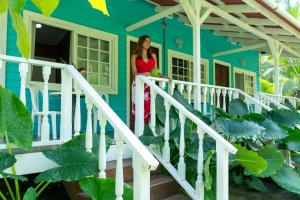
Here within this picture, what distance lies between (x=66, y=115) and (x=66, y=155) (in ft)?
2.79

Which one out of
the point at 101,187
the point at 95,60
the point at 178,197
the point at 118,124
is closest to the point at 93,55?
the point at 95,60

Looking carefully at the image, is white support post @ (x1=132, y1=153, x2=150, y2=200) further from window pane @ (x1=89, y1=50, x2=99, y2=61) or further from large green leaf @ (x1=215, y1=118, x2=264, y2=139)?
window pane @ (x1=89, y1=50, x2=99, y2=61)

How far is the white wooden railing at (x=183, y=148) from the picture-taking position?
298 cm

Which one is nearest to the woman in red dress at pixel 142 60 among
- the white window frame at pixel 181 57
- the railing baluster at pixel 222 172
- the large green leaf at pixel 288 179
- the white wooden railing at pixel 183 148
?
the white wooden railing at pixel 183 148

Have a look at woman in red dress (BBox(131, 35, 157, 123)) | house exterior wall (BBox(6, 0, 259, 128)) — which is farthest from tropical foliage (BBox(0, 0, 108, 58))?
house exterior wall (BBox(6, 0, 259, 128))

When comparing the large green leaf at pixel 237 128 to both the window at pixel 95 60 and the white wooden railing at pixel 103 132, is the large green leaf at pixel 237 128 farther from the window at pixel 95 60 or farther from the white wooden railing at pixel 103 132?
the window at pixel 95 60

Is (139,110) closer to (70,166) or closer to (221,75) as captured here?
(70,166)

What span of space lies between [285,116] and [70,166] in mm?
3574

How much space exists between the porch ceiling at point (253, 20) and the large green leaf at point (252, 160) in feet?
10.4

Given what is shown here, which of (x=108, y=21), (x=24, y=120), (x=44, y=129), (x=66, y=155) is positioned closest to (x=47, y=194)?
(x=44, y=129)

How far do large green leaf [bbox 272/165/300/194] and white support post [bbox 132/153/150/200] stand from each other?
2152 mm

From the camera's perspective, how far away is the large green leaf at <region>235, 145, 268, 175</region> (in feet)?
9.96

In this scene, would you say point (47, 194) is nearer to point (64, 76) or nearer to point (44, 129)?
point (44, 129)

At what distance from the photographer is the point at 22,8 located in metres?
0.55
